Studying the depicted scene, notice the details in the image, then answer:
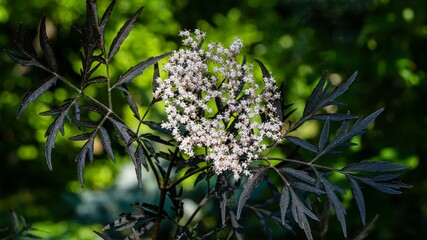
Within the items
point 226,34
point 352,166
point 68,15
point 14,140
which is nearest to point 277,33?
point 226,34

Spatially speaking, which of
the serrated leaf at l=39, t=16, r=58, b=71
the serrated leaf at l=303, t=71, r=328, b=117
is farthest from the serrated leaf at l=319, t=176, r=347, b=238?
the serrated leaf at l=39, t=16, r=58, b=71

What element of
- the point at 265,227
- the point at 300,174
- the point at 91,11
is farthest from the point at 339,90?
the point at 91,11

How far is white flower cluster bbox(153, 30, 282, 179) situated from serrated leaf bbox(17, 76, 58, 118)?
0.17 metres

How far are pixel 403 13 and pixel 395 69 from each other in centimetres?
28

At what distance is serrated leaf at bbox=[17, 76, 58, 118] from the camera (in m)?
0.85

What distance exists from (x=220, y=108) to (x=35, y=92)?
29 cm

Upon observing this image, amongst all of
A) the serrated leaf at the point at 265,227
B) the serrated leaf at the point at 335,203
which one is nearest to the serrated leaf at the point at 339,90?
the serrated leaf at the point at 335,203

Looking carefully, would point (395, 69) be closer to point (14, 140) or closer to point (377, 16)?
point (377, 16)

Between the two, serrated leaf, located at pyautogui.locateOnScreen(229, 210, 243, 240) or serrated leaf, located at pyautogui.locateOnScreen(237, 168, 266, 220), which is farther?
serrated leaf, located at pyautogui.locateOnScreen(229, 210, 243, 240)

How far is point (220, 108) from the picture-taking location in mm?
910

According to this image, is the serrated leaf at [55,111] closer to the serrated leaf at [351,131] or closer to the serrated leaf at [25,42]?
the serrated leaf at [25,42]

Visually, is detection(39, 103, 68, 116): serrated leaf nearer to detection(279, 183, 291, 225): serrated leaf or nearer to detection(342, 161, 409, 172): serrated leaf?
detection(279, 183, 291, 225): serrated leaf

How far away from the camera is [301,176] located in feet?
2.82

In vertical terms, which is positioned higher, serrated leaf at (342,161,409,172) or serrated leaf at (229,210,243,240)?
serrated leaf at (342,161,409,172)
